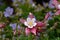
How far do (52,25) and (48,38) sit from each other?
0.24 metres

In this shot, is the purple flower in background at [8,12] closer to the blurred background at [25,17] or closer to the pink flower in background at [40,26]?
the blurred background at [25,17]

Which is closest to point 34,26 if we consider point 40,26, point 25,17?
point 40,26

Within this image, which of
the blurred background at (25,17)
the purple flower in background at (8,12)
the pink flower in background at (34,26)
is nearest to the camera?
the pink flower in background at (34,26)

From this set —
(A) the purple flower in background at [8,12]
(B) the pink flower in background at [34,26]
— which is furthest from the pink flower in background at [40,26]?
(A) the purple flower in background at [8,12]

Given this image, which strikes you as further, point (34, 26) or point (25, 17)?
Result: point (25, 17)

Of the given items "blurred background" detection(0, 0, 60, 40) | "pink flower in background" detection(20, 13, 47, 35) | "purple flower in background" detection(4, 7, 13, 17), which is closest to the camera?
"pink flower in background" detection(20, 13, 47, 35)

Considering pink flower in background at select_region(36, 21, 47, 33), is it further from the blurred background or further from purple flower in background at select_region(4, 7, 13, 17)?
purple flower in background at select_region(4, 7, 13, 17)

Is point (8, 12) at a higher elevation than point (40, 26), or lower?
higher

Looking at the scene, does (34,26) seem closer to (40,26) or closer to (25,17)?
(40,26)

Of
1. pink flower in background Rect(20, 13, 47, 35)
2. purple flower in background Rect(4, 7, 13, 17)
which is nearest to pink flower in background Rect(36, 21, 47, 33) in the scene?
pink flower in background Rect(20, 13, 47, 35)

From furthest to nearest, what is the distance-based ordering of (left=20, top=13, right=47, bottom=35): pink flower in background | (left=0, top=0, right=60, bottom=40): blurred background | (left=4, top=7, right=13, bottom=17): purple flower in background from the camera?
(left=4, top=7, right=13, bottom=17): purple flower in background
(left=0, top=0, right=60, bottom=40): blurred background
(left=20, top=13, right=47, bottom=35): pink flower in background

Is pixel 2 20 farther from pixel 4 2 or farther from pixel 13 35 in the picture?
pixel 4 2

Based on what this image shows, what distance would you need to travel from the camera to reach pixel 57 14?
223cm

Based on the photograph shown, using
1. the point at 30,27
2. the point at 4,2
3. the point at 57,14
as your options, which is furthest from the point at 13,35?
the point at 4,2
